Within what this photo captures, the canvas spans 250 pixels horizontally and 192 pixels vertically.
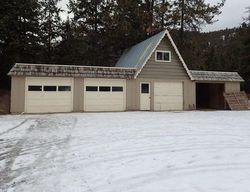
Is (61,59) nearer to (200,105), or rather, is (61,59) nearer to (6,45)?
(6,45)

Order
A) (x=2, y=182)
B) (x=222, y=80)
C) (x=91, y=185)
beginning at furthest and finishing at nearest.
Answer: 1. (x=222, y=80)
2. (x=2, y=182)
3. (x=91, y=185)

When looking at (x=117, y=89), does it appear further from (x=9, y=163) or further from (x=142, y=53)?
(x=9, y=163)

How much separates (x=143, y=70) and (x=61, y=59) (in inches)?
438

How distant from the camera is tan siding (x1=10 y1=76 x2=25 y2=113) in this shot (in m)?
18.3

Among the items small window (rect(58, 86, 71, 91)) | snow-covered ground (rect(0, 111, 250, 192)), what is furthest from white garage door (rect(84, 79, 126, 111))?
snow-covered ground (rect(0, 111, 250, 192))

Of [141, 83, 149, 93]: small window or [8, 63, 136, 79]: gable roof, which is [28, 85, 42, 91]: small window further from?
[141, 83, 149, 93]: small window

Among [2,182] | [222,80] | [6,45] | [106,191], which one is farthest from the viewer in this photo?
[6,45]

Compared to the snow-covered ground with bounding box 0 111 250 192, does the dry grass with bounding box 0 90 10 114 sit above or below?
above

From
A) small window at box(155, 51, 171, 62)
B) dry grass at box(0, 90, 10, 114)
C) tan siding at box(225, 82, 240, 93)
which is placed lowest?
dry grass at box(0, 90, 10, 114)

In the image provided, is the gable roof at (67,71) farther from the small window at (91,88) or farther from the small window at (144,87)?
the small window at (144,87)

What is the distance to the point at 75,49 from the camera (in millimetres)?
29469

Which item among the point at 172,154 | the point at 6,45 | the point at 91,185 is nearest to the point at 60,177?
the point at 91,185

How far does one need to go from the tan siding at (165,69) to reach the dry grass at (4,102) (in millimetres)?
9221

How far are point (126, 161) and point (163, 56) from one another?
16149 millimetres
